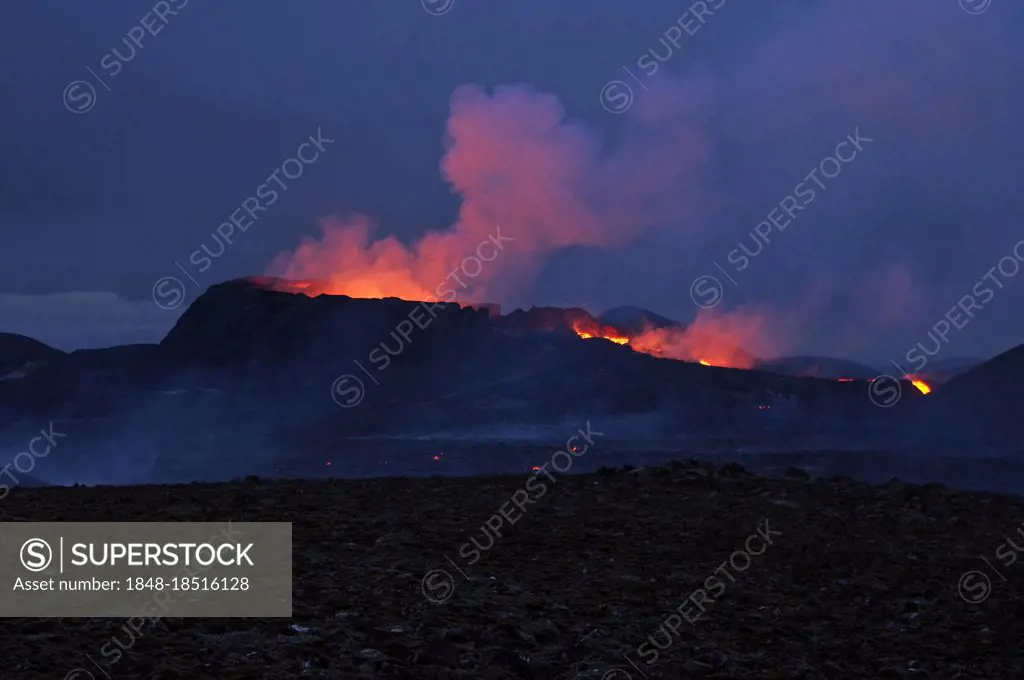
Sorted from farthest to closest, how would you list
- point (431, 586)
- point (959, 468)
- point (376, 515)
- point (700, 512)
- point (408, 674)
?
point (959, 468), point (700, 512), point (376, 515), point (431, 586), point (408, 674)

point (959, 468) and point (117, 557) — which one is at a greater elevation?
point (959, 468)

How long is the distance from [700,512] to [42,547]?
37.3 ft

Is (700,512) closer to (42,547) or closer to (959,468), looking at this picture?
(42,547)

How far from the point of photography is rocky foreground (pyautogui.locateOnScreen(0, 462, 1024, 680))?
1119 cm

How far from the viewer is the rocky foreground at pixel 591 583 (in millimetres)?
11188

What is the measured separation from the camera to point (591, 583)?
49.1 feet

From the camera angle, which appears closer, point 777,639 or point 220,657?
point 220,657

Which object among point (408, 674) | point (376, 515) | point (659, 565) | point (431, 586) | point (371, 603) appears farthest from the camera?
point (376, 515)

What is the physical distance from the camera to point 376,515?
747 inches

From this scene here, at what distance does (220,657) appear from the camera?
10719mm

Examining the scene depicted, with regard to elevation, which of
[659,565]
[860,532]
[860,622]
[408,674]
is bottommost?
[408,674]

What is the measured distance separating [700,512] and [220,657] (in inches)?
456

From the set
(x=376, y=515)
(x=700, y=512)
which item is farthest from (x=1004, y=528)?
(x=376, y=515)

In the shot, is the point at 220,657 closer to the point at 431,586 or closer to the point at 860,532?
the point at 431,586
